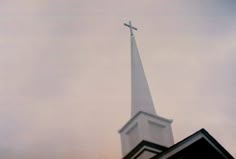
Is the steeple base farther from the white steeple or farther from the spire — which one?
the white steeple

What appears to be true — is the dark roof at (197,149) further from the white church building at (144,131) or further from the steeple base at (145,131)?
the steeple base at (145,131)

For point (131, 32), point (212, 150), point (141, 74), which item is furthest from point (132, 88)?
point (212, 150)

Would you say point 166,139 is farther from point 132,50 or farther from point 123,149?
point 132,50

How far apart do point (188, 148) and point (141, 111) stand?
821 cm

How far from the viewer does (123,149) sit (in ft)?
108

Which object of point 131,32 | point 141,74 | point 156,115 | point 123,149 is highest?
point 131,32

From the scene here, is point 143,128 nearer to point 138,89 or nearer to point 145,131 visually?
point 145,131

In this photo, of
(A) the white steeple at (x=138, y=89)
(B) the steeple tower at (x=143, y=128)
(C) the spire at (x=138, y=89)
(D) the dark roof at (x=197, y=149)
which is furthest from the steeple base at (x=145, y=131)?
(D) the dark roof at (x=197, y=149)

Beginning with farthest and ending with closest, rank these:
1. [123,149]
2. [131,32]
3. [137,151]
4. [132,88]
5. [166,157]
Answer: [131,32] → [132,88] → [123,149] → [137,151] → [166,157]

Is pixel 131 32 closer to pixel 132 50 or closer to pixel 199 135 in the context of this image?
pixel 132 50

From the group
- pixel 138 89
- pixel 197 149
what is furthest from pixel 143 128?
pixel 197 149

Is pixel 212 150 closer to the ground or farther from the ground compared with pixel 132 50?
closer to the ground

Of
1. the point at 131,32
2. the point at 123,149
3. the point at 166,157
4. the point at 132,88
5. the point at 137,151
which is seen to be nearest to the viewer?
the point at 166,157

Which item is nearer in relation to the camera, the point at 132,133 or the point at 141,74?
the point at 132,133
